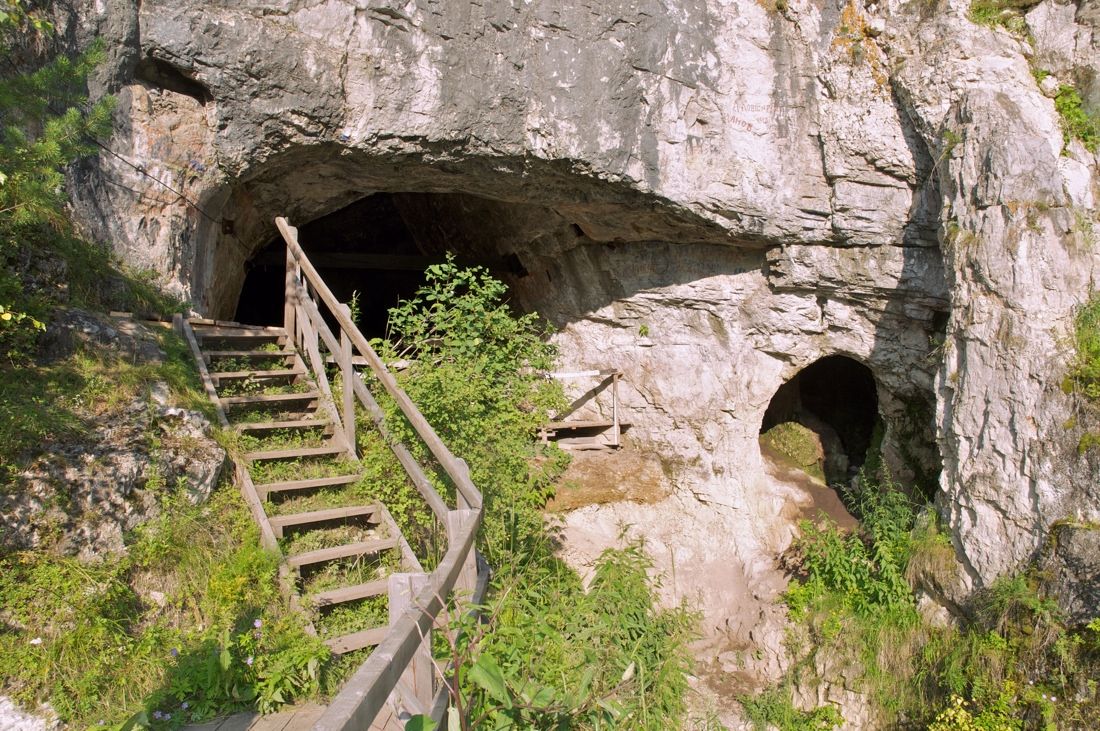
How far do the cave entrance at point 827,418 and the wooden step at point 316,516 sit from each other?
692 centimetres

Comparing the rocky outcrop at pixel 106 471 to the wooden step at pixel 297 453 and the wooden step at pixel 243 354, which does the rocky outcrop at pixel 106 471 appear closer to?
the wooden step at pixel 297 453

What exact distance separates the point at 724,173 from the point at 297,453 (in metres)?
5.26

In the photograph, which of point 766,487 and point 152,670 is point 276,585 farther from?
point 766,487

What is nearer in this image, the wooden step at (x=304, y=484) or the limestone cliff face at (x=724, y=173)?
the wooden step at (x=304, y=484)

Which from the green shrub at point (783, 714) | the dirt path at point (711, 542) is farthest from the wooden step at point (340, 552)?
the green shrub at point (783, 714)

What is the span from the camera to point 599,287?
9.37 meters

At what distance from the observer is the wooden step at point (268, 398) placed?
205 inches

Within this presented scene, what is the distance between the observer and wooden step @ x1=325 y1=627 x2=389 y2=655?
361 cm

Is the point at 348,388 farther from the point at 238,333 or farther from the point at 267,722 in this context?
the point at 267,722

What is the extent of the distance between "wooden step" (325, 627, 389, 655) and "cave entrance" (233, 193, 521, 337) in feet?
22.5

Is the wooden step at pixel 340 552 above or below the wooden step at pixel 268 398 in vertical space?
below

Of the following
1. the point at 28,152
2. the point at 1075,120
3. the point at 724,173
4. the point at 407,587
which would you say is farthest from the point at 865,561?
the point at 28,152

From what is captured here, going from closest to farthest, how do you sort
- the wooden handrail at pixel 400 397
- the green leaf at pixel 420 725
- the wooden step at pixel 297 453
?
the green leaf at pixel 420 725
the wooden handrail at pixel 400 397
the wooden step at pixel 297 453

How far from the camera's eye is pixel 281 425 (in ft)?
17.0
